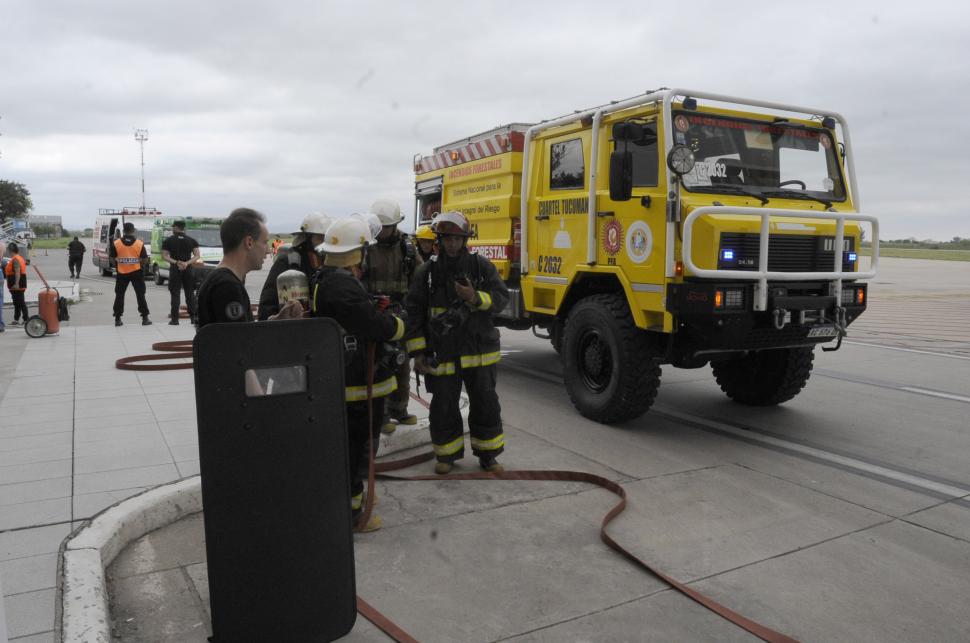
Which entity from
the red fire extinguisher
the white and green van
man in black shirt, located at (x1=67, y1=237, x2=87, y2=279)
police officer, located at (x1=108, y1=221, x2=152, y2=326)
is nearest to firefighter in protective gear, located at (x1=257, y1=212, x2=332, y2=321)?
the red fire extinguisher

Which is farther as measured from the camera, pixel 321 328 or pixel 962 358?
pixel 962 358

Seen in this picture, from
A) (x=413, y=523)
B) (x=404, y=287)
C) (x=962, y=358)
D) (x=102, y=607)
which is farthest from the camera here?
(x=962, y=358)

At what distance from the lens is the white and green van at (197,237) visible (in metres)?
23.4

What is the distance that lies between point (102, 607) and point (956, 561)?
4.00 m

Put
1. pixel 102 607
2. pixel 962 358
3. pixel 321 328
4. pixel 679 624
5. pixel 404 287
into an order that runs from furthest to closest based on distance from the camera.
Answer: pixel 962 358 → pixel 404 287 → pixel 679 624 → pixel 102 607 → pixel 321 328

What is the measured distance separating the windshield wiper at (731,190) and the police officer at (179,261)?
9817mm

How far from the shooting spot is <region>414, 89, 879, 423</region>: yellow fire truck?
5.62 meters

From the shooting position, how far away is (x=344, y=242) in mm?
3953

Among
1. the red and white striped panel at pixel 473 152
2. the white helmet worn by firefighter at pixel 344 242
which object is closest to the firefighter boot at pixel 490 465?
the white helmet worn by firefighter at pixel 344 242

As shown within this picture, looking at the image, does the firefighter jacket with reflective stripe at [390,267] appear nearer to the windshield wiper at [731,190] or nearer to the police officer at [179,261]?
the windshield wiper at [731,190]

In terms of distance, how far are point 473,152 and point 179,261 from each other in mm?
7189

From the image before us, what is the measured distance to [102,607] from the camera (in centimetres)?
299

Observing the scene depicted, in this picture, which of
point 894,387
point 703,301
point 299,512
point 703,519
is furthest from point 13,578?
point 894,387

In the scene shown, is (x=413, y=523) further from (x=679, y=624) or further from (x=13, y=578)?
(x=13, y=578)
